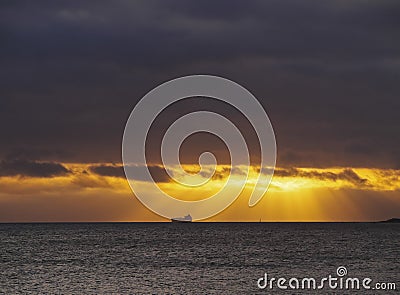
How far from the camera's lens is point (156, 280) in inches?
3415

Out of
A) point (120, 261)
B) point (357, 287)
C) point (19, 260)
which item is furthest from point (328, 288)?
point (19, 260)

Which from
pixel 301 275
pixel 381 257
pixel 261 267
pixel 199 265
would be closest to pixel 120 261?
pixel 199 265

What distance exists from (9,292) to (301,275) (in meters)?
36.6

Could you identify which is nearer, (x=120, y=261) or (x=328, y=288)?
(x=328, y=288)

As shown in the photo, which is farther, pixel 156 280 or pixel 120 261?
pixel 120 261

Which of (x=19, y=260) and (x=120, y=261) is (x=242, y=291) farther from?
(x=19, y=260)

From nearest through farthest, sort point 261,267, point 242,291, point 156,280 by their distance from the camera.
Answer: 1. point 242,291
2. point 156,280
3. point 261,267

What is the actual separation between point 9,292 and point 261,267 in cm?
4001

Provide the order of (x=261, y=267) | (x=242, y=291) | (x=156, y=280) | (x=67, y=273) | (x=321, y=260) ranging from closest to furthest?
(x=242, y=291)
(x=156, y=280)
(x=67, y=273)
(x=261, y=267)
(x=321, y=260)

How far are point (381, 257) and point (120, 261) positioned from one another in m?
44.5

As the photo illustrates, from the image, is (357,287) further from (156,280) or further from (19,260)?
(19,260)

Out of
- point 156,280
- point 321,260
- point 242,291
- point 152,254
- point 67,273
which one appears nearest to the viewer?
point 242,291

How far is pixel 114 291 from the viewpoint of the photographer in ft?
250

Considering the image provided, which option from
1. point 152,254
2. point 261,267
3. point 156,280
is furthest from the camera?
point 152,254
